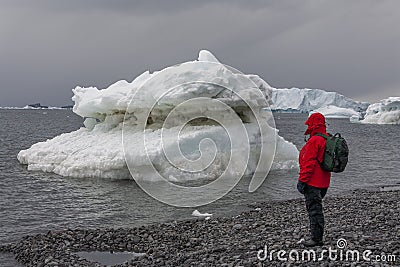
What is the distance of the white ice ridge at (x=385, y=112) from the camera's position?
8499 centimetres

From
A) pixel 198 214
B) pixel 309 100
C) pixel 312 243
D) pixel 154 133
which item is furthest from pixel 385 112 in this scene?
pixel 312 243

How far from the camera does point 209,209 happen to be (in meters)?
14.9

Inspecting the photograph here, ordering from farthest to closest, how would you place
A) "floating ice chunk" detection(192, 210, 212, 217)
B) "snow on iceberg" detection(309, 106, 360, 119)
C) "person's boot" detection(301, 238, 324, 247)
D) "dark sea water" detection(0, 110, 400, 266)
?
"snow on iceberg" detection(309, 106, 360, 119) < "floating ice chunk" detection(192, 210, 212, 217) < "dark sea water" detection(0, 110, 400, 266) < "person's boot" detection(301, 238, 324, 247)

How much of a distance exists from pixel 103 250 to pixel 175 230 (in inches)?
80.8

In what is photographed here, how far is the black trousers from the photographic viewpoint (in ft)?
23.4

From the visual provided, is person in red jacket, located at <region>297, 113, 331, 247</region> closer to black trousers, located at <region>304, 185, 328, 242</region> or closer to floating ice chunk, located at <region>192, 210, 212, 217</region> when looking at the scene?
black trousers, located at <region>304, 185, 328, 242</region>

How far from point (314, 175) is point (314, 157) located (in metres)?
0.32

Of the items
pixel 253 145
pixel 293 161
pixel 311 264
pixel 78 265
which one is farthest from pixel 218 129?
pixel 311 264

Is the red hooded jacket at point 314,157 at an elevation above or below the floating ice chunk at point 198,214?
above

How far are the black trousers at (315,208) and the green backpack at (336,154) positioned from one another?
480 mm

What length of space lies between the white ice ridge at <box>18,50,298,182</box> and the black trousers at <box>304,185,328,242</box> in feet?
40.4

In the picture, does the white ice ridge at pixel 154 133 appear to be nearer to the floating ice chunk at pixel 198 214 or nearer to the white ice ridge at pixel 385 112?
the floating ice chunk at pixel 198 214

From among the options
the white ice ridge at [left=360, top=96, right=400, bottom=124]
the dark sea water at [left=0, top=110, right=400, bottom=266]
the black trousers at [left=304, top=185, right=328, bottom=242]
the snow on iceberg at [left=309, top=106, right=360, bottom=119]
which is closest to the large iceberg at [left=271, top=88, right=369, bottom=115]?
the snow on iceberg at [left=309, top=106, right=360, bottom=119]

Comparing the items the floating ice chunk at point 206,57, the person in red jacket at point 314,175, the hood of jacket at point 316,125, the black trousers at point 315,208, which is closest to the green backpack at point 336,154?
the person in red jacket at point 314,175
